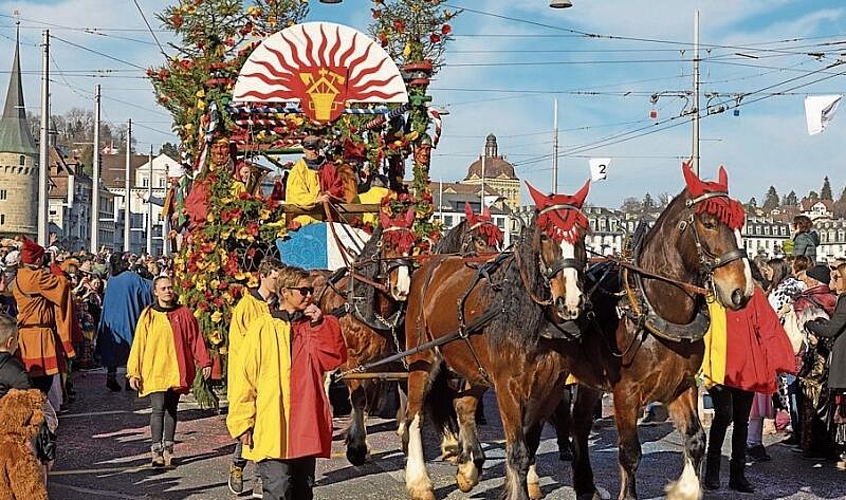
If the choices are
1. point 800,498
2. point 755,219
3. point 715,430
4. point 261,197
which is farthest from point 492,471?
point 755,219

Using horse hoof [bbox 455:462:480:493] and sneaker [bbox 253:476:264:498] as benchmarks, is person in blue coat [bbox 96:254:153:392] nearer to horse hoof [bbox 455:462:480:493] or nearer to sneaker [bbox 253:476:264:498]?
sneaker [bbox 253:476:264:498]

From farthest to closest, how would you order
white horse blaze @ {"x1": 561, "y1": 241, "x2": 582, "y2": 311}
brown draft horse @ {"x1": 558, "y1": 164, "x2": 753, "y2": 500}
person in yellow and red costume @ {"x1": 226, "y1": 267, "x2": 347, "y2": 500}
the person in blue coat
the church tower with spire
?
the church tower with spire < the person in blue coat < brown draft horse @ {"x1": 558, "y1": 164, "x2": 753, "y2": 500} < white horse blaze @ {"x1": 561, "y1": 241, "x2": 582, "y2": 311} < person in yellow and red costume @ {"x1": 226, "y1": 267, "x2": 347, "y2": 500}

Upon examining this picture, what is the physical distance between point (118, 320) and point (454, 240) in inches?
272

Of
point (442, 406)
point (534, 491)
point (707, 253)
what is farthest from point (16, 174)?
point (707, 253)

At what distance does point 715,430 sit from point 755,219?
92.8 metres

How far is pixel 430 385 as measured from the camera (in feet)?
28.9

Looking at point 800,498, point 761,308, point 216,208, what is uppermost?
point 216,208

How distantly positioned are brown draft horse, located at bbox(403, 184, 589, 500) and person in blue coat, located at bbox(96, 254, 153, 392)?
24.5 ft

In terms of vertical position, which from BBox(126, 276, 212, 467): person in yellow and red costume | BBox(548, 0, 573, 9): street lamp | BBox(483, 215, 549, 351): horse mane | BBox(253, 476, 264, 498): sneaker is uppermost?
BBox(548, 0, 573, 9): street lamp

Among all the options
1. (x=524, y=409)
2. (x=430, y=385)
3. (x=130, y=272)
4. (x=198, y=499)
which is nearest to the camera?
(x=524, y=409)

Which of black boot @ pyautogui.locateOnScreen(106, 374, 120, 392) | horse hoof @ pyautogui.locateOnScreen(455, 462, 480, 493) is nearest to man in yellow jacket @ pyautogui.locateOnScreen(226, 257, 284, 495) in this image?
horse hoof @ pyautogui.locateOnScreen(455, 462, 480, 493)

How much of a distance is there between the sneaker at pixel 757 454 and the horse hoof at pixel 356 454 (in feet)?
12.5

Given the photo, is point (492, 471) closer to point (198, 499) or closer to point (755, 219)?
point (198, 499)

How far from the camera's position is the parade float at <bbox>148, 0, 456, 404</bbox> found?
1137 centimetres
